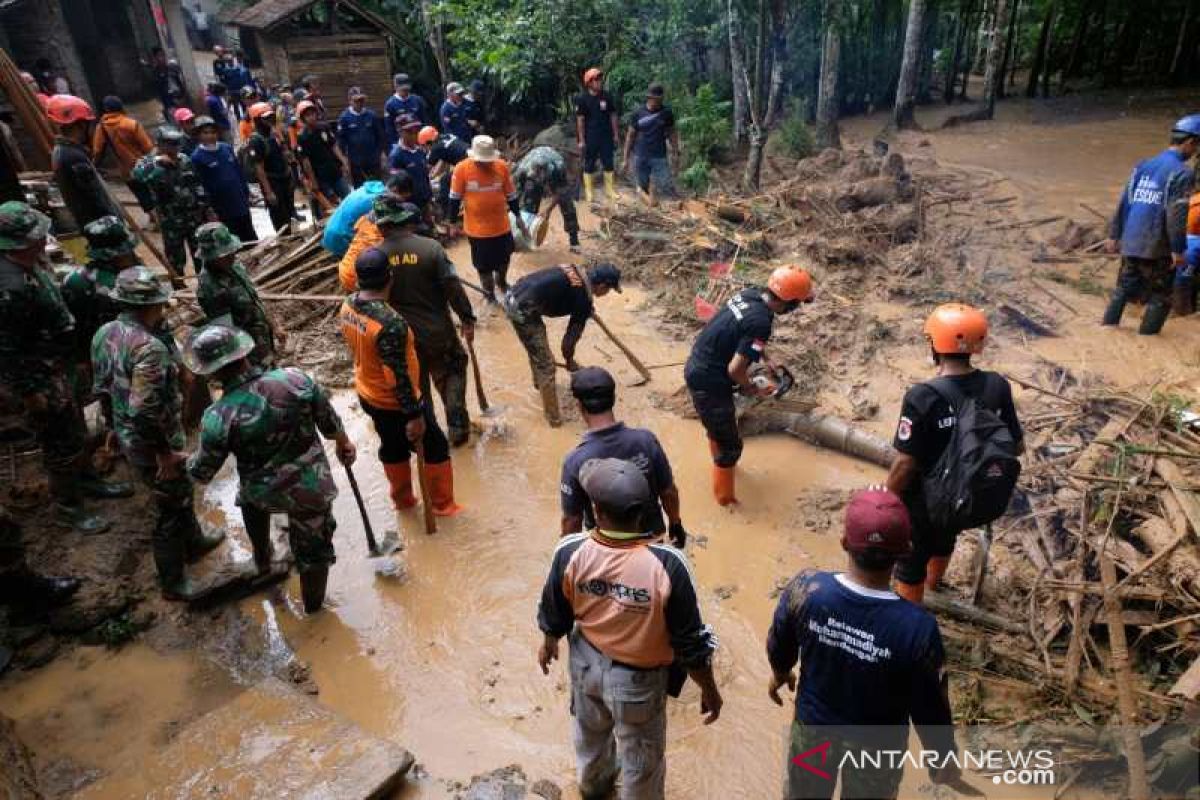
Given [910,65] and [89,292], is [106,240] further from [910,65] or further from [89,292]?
[910,65]

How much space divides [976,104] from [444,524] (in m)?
17.5

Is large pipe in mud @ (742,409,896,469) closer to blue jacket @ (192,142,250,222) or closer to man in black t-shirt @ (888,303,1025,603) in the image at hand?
man in black t-shirt @ (888,303,1025,603)

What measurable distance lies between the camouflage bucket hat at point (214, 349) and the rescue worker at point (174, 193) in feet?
15.8

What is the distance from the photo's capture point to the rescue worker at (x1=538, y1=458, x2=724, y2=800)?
8.88ft

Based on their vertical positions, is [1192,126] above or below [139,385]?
above

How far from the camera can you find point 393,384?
195 inches

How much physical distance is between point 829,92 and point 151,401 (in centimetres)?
1266

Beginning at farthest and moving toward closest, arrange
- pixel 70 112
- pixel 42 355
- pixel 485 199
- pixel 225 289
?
pixel 485 199
pixel 70 112
pixel 225 289
pixel 42 355

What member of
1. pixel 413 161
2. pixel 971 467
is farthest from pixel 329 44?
pixel 971 467

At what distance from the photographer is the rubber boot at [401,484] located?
5.54 metres

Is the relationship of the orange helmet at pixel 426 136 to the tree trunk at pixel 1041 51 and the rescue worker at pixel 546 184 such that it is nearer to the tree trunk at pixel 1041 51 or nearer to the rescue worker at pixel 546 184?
the rescue worker at pixel 546 184

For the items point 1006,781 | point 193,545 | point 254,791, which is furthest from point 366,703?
point 1006,781

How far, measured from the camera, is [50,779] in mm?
3596

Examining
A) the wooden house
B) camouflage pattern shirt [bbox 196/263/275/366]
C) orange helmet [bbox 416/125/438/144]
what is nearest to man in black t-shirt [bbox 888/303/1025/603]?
camouflage pattern shirt [bbox 196/263/275/366]
